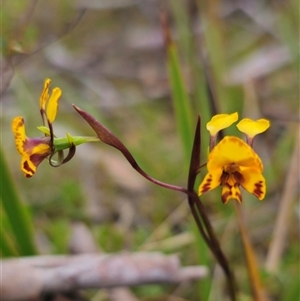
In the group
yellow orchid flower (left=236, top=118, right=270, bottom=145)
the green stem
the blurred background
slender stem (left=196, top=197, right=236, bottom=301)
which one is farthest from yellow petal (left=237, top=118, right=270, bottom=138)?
the green stem

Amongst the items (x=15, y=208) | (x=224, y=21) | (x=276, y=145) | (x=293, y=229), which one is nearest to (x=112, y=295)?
(x=15, y=208)

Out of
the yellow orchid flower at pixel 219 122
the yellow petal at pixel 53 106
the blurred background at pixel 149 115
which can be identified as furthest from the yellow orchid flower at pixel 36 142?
the blurred background at pixel 149 115

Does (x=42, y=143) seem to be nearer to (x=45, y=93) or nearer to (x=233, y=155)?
(x=45, y=93)

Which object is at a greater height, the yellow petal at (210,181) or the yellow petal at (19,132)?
the yellow petal at (19,132)

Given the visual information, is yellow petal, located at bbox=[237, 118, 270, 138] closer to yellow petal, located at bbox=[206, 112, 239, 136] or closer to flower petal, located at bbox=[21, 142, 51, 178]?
yellow petal, located at bbox=[206, 112, 239, 136]

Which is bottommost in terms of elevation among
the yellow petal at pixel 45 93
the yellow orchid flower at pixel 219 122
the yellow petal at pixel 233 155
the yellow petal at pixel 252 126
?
the yellow petal at pixel 233 155

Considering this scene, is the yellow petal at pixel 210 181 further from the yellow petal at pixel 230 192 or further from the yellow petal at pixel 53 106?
the yellow petal at pixel 53 106

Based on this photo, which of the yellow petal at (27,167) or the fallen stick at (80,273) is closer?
the yellow petal at (27,167)
